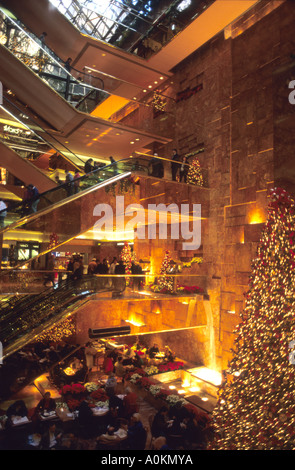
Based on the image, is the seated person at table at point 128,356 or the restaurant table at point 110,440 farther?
the seated person at table at point 128,356

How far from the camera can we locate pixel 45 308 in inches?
354

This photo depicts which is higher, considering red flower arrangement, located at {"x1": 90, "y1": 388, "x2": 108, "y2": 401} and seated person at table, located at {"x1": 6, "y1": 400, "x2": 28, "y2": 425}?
seated person at table, located at {"x1": 6, "y1": 400, "x2": 28, "y2": 425}

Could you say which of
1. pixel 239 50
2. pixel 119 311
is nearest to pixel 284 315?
pixel 119 311

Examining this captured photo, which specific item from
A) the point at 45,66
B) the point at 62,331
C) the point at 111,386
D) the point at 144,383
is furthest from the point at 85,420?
the point at 45,66

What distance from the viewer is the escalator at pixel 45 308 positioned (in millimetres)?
8117

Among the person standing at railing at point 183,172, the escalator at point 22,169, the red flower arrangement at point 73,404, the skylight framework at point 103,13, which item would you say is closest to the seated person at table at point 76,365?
the red flower arrangement at point 73,404

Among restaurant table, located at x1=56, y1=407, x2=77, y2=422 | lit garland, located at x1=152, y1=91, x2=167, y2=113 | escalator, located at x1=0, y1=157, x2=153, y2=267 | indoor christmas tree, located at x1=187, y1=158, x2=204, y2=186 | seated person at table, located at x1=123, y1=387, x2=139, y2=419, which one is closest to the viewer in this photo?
restaurant table, located at x1=56, y1=407, x2=77, y2=422

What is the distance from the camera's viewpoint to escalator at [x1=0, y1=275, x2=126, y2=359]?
8117 millimetres

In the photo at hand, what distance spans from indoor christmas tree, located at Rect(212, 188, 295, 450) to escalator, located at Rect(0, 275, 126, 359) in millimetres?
4733

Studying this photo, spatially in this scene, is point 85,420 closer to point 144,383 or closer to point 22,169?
point 144,383

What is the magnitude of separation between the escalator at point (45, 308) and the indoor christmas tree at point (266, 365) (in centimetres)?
473

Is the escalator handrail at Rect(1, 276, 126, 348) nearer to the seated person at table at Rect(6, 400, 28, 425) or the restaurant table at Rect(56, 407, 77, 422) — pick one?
the seated person at table at Rect(6, 400, 28, 425)

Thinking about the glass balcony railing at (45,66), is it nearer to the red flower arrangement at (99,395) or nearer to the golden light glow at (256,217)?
the golden light glow at (256,217)

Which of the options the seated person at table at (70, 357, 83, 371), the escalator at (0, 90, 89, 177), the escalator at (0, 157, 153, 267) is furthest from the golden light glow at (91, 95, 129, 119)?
the seated person at table at (70, 357, 83, 371)
